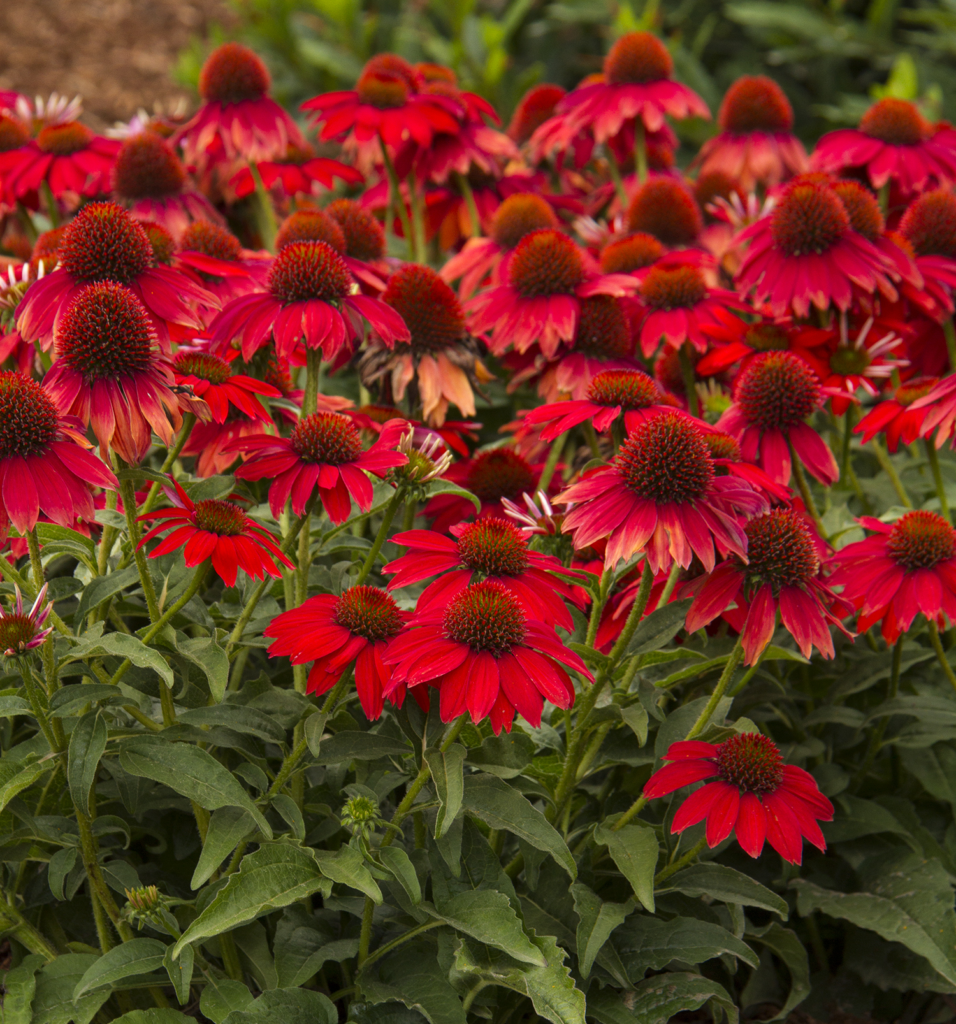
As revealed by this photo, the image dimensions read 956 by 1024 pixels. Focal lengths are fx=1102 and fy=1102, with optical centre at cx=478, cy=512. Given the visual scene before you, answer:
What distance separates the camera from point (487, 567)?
148 centimetres

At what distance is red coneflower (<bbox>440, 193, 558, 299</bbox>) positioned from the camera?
2514mm

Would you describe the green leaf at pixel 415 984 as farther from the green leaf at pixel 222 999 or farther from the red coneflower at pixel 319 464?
the red coneflower at pixel 319 464

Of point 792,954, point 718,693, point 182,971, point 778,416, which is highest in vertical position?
point 778,416

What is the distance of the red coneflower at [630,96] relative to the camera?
2900 mm

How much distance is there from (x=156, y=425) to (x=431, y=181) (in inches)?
74.8

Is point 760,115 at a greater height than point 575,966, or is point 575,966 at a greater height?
point 760,115

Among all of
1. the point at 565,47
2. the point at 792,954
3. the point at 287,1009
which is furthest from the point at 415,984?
the point at 565,47

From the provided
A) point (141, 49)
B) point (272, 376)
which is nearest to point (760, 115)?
point (272, 376)

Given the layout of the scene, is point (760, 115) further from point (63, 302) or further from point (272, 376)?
point (63, 302)

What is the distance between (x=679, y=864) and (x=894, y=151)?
1964 mm

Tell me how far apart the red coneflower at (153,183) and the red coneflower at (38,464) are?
4.45 feet

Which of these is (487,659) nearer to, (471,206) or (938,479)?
(938,479)

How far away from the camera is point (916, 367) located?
8.42 ft

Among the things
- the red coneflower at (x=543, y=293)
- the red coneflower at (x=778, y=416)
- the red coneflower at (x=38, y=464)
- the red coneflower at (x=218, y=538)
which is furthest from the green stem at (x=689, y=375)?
the red coneflower at (x=38, y=464)
